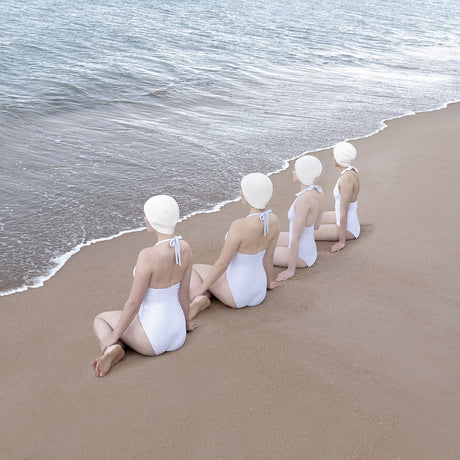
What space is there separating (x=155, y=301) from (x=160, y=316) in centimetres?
13

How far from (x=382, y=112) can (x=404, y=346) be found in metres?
10.1

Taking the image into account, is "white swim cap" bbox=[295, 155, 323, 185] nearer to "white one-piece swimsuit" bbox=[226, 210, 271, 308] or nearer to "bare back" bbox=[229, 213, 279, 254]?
"bare back" bbox=[229, 213, 279, 254]

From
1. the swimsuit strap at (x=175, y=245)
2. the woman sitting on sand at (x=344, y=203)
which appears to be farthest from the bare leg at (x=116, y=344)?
the woman sitting on sand at (x=344, y=203)

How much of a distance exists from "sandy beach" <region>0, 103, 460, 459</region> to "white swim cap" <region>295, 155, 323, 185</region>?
1.04m

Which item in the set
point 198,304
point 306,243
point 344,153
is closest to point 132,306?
point 198,304

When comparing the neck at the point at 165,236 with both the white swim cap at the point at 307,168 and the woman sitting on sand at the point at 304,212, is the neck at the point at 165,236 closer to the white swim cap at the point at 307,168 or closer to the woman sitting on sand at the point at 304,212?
the woman sitting on sand at the point at 304,212

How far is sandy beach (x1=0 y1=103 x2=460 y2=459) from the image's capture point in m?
3.74

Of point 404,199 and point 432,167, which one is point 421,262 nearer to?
point 404,199

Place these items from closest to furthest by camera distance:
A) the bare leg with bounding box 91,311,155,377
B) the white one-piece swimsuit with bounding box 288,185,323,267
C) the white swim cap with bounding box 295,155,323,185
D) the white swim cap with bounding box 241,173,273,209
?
the bare leg with bounding box 91,311,155,377
the white swim cap with bounding box 241,173,273,209
the white swim cap with bounding box 295,155,323,185
the white one-piece swimsuit with bounding box 288,185,323,267

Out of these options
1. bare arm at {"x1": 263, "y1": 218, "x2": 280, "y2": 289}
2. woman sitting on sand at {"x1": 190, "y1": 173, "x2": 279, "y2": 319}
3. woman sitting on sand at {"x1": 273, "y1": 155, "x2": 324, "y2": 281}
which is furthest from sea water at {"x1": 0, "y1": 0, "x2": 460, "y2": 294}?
bare arm at {"x1": 263, "y1": 218, "x2": 280, "y2": 289}

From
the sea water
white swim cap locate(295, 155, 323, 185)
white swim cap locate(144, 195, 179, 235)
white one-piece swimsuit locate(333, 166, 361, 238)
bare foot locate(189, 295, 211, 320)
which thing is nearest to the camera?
white swim cap locate(144, 195, 179, 235)

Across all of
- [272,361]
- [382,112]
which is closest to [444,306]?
[272,361]

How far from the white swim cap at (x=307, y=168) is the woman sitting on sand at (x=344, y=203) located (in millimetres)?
751

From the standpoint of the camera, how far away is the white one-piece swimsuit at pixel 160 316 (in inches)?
177
